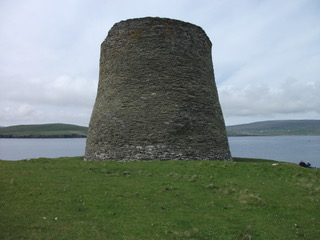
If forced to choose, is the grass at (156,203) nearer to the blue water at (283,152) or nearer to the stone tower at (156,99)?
the stone tower at (156,99)

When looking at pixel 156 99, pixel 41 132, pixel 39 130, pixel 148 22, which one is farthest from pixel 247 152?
pixel 39 130

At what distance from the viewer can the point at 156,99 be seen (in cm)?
2064

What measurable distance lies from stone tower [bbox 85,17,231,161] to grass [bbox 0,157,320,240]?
14.3ft

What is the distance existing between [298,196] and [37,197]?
9.77 meters

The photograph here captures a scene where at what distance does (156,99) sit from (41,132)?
176880 mm

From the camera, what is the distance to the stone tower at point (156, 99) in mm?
19984

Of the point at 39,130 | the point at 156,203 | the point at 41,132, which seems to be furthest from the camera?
the point at 39,130

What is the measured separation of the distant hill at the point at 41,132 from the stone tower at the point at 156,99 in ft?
521

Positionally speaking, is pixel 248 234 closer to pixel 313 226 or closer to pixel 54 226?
pixel 313 226

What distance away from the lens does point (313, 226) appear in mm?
8625

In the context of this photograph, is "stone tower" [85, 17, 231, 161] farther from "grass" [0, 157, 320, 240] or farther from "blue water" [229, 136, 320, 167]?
"blue water" [229, 136, 320, 167]

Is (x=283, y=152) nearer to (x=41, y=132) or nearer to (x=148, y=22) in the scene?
(x=148, y=22)

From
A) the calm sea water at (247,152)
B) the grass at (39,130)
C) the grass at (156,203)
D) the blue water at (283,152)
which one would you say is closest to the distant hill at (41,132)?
the grass at (39,130)

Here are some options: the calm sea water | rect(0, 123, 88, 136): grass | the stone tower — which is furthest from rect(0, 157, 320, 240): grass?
rect(0, 123, 88, 136): grass
